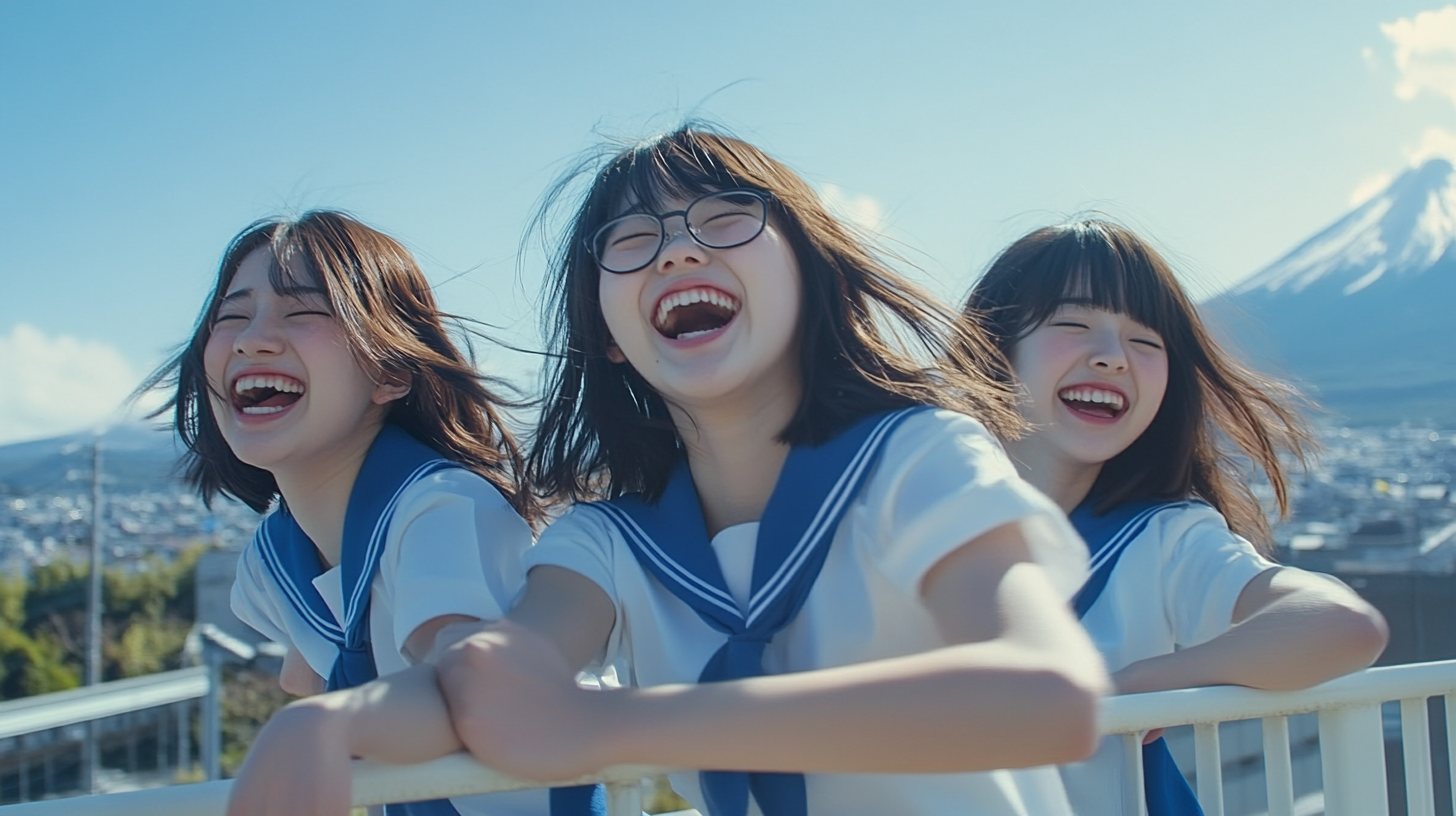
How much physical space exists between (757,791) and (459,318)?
53.1 inches

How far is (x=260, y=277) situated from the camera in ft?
6.67

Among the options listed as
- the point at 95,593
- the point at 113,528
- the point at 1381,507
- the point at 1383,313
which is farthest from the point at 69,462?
the point at 1383,313

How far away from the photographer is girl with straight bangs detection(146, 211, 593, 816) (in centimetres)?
174

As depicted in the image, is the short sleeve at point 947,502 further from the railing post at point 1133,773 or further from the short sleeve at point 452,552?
the short sleeve at point 452,552

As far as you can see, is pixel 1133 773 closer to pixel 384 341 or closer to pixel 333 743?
pixel 333 743

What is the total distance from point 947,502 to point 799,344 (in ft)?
1.64

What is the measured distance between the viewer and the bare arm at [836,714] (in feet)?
3.23

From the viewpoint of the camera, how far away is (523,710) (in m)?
1.07

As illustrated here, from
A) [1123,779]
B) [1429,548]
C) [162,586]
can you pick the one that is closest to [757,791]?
[1123,779]

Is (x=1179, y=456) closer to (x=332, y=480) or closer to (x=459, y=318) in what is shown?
(x=459, y=318)

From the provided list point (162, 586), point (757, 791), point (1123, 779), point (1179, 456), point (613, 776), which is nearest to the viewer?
point (613, 776)

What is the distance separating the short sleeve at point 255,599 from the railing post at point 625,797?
140 centimetres

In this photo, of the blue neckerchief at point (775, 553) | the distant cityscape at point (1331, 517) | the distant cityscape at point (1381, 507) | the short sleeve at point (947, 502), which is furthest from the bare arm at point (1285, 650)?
the distant cityscape at point (1331, 517)

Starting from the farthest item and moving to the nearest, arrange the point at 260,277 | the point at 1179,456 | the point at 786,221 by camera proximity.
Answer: the point at 1179,456, the point at 260,277, the point at 786,221
